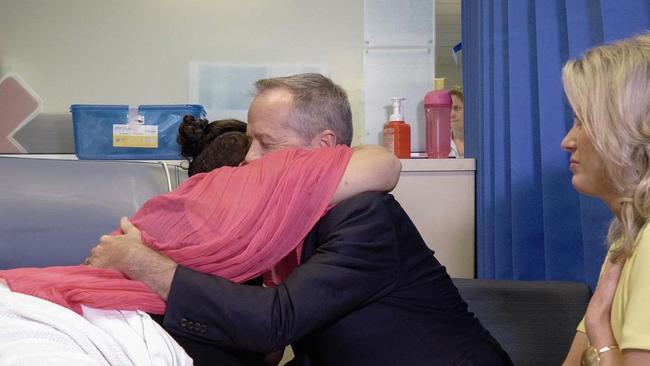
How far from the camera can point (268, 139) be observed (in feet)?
3.75

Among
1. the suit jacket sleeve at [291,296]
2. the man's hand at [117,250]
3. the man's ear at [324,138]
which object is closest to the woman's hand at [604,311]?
the suit jacket sleeve at [291,296]

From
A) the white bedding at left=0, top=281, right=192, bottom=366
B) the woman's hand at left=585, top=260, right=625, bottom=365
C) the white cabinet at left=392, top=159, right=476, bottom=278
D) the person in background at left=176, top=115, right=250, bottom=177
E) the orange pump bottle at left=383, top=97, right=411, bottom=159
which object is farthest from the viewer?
the orange pump bottle at left=383, top=97, right=411, bottom=159

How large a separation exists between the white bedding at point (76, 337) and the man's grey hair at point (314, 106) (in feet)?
1.55

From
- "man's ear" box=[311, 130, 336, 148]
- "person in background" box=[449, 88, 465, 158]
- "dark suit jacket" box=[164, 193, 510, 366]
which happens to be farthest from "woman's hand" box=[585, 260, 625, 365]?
"person in background" box=[449, 88, 465, 158]

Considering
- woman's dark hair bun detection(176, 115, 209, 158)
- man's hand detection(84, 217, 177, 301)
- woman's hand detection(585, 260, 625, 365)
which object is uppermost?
woman's dark hair bun detection(176, 115, 209, 158)

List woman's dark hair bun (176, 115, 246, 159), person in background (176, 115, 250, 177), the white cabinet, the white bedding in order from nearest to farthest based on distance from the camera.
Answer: the white bedding < person in background (176, 115, 250, 177) < woman's dark hair bun (176, 115, 246, 159) < the white cabinet

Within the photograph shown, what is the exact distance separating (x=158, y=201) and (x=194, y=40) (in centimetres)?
138

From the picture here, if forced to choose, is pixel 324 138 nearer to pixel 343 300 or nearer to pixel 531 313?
pixel 343 300

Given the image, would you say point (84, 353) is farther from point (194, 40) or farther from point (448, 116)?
point (194, 40)

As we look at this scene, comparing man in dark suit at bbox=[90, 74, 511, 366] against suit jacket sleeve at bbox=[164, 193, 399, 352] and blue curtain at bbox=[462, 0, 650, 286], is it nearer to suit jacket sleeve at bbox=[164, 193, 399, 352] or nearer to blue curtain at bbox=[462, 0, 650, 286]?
suit jacket sleeve at bbox=[164, 193, 399, 352]

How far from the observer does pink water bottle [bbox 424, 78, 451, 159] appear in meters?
1.95

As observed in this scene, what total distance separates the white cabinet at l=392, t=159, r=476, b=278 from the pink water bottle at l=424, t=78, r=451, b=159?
18 centimetres

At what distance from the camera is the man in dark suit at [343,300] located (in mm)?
839

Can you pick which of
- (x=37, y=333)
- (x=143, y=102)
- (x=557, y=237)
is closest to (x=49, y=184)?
(x=37, y=333)
